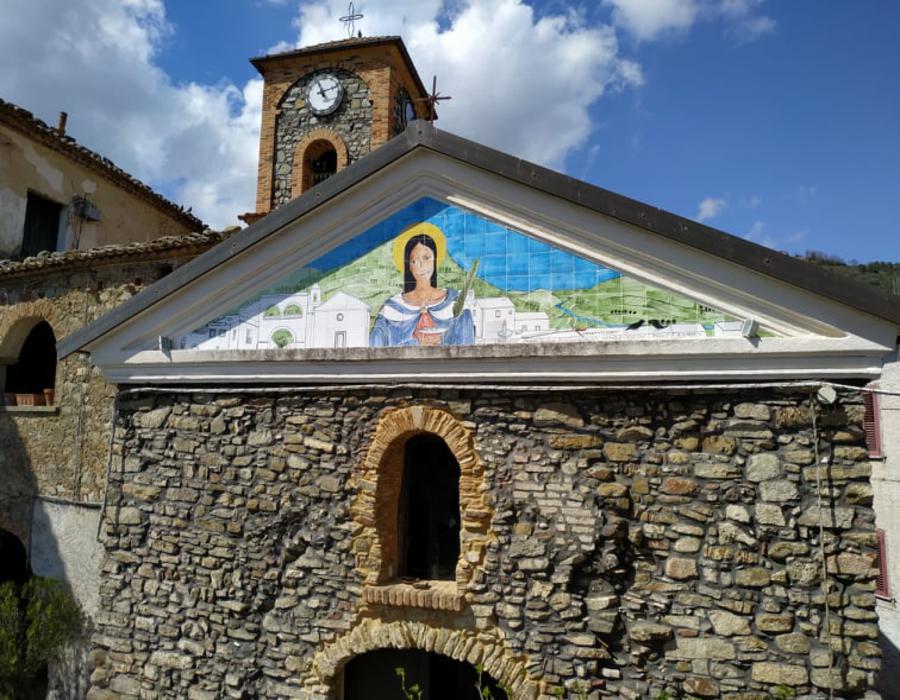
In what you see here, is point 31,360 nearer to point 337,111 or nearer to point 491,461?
point 337,111

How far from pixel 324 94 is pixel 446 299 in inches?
347

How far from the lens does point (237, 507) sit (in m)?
5.64

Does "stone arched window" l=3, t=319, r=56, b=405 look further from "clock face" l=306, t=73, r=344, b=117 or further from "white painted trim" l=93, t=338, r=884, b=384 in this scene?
"clock face" l=306, t=73, r=344, b=117

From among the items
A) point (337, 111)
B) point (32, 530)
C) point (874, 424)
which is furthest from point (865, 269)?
point (32, 530)

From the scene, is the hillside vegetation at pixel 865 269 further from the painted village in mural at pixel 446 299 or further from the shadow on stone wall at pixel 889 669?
the painted village in mural at pixel 446 299

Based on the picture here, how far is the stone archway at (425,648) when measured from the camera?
4.71m

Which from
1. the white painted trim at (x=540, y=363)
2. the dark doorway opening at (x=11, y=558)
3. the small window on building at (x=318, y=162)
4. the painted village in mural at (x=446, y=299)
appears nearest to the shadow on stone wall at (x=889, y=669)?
the white painted trim at (x=540, y=363)

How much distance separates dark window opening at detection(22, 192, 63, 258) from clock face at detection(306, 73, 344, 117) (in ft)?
17.8

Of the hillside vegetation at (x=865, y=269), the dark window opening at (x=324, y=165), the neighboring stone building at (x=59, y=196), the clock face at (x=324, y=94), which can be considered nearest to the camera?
the neighboring stone building at (x=59, y=196)

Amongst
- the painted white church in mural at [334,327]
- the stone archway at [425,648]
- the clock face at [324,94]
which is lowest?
the stone archway at [425,648]

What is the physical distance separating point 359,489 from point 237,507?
4.14 ft

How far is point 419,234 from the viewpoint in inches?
212

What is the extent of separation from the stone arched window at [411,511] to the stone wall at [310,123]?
7907 mm

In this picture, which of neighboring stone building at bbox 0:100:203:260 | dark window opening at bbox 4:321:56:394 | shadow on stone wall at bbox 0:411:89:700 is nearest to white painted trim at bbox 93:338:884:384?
shadow on stone wall at bbox 0:411:89:700
